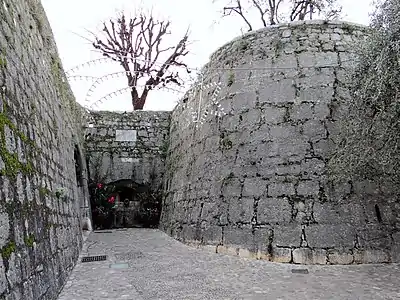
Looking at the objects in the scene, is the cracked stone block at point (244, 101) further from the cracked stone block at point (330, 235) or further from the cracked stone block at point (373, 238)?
the cracked stone block at point (373, 238)

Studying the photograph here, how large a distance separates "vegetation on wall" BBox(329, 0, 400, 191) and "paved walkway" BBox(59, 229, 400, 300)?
1.15 m

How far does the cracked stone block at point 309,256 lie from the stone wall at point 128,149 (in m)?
5.97

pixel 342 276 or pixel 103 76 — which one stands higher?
→ pixel 103 76

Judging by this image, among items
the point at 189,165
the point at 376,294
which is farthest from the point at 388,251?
the point at 189,165

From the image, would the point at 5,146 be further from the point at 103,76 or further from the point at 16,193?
the point at 103,76

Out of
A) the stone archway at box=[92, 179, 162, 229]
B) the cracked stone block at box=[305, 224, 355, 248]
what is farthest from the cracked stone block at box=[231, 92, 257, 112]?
the stone archway at box=[92, 179, 162, 229]

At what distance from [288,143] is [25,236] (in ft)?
12.0

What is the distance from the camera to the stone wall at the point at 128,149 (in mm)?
10172

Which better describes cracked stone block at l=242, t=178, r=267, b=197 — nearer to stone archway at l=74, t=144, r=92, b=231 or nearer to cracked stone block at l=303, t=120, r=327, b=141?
cracked stone block at l=303, t=120, r=327, b=141

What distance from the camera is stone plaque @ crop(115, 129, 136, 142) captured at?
34.1 feet

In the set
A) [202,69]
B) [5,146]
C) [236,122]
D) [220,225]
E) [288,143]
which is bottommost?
[220,225]

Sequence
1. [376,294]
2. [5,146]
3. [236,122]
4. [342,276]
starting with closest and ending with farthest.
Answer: [5,146] → [376,294] → [342,276] → [236,122]

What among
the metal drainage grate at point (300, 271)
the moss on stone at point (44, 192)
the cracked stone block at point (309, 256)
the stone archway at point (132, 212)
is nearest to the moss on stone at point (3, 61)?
the moss on stone at point (44, 192)

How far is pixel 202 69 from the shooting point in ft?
23.0
